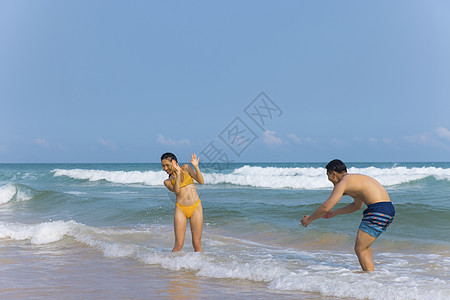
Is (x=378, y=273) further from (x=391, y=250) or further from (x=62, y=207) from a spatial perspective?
(x=62, y=207)

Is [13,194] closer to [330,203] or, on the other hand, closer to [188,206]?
[188,206]

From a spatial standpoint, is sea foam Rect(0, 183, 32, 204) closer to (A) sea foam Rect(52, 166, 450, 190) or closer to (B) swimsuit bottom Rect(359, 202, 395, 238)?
(A) sea foam Rect(52, 166, 450, 190)

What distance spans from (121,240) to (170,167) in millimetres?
3314

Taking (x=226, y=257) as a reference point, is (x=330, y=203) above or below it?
above

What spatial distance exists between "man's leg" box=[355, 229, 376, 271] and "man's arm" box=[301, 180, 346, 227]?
546mm

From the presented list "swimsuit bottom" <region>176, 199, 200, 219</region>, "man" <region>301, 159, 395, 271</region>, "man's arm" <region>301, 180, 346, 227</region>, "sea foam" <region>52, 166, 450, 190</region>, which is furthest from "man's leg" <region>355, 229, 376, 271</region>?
"sea foam" <region>52, 166, 450, 190</region>

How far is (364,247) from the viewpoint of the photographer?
532 cm

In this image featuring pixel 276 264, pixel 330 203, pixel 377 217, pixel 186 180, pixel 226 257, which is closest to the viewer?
pixel 330 203

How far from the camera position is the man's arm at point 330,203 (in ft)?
16.4

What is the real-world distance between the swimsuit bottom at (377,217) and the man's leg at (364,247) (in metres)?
0.06

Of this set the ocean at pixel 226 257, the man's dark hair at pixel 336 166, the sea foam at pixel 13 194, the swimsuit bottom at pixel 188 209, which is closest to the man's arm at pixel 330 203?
the man's dark hair at pixel 336 166

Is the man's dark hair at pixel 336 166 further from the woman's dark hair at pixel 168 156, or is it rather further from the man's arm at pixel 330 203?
the woman's dark hair at pixel 168 156

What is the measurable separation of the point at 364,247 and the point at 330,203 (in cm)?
81

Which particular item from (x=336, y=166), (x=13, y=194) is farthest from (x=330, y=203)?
(x=13, y=194)
